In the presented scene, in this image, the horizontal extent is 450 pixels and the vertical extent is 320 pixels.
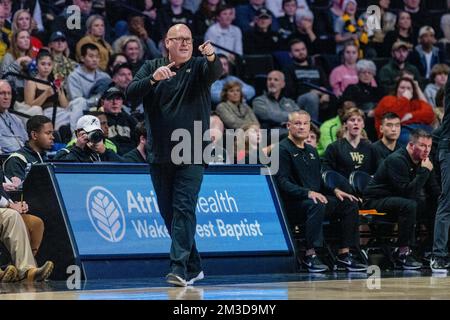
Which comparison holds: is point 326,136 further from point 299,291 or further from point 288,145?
point 299,291

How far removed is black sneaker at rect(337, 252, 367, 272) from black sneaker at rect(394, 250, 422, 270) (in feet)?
2.08

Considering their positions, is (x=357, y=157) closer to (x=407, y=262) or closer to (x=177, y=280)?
(x=407, y=262)

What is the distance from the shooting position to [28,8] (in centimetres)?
1770

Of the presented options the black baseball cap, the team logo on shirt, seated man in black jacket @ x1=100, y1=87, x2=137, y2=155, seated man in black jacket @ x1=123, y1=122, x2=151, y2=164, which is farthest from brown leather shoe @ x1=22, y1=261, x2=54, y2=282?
the black baseball cap

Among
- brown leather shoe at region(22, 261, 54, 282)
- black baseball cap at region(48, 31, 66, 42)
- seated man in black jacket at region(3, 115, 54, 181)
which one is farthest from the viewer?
black baseball cap at region(48, 31, 66, 42)

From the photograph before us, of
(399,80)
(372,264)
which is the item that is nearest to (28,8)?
(399,80)

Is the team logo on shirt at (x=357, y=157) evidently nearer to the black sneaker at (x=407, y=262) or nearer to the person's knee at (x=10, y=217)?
the black sneaker at (x=407, y=262)

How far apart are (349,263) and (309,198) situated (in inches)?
35.0

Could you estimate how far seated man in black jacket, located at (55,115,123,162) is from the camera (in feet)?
40.9

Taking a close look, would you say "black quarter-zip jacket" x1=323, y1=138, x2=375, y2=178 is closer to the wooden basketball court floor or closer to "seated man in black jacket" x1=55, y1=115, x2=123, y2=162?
the wooden basketball court floor

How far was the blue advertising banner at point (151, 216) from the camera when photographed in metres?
11.7

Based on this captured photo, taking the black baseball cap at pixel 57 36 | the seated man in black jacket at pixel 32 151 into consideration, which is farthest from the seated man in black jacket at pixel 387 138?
the black baseball cap at pixel 57 36

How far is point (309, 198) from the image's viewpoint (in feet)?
43.4

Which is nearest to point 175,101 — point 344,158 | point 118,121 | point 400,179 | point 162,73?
point 162,73
